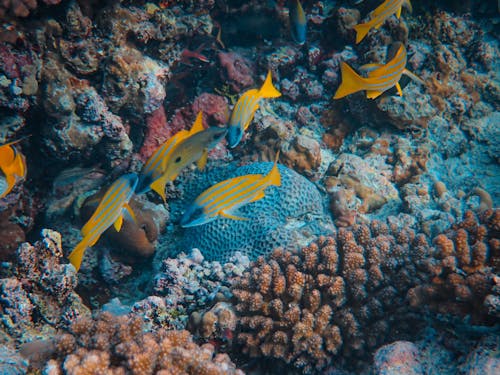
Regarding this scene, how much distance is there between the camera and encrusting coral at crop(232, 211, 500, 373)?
2.50 metres

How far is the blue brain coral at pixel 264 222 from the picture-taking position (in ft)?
13.4

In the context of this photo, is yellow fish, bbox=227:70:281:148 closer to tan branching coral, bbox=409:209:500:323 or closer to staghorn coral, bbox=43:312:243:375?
staghorn coral, bbox=43:312:243:375

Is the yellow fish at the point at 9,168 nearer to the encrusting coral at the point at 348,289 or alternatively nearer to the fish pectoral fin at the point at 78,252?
the fish pectoral fin at the point at 78,252

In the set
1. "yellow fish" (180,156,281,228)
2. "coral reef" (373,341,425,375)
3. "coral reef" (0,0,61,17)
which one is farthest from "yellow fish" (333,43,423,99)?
"coral reef" (0,0,61,17)

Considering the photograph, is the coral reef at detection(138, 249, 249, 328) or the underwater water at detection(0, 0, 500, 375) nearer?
the underwater water at detection(0, 0, 500, 375)

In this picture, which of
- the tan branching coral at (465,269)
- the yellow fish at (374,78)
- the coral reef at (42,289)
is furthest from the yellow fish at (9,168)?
the tan branching coral at (465,269)

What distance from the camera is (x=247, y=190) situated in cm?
303

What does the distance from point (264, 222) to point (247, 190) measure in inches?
52.4

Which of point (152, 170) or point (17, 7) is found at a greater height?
point (17, 7)

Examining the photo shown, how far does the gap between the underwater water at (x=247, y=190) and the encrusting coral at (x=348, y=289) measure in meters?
0.02

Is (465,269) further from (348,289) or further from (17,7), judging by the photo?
(17,7)

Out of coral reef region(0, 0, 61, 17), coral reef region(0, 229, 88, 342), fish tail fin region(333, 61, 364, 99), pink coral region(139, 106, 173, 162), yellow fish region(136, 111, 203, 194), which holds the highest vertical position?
coral reef region(0, 0, 61, 17)

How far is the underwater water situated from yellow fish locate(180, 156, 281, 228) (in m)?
0.02

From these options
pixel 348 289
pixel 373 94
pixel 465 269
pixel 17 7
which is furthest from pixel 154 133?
pixel 465 269
